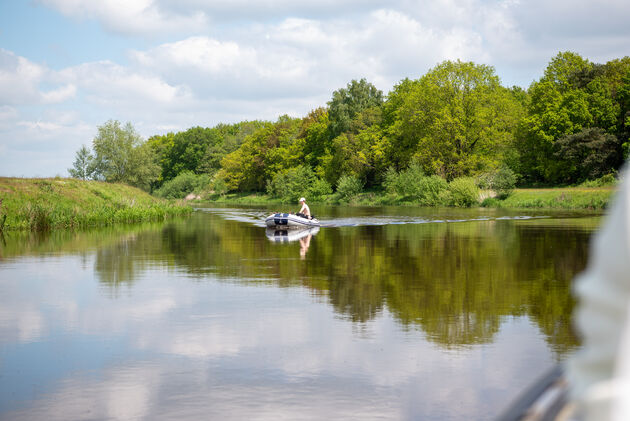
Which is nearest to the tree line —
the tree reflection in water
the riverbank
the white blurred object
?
the riverbank

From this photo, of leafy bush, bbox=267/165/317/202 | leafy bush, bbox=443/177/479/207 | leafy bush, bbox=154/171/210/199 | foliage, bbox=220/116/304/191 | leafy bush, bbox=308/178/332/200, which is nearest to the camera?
leafy bush, bbox=443/177/479/207

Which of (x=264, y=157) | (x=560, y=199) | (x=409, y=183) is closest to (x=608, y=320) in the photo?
(x=560, y=199)

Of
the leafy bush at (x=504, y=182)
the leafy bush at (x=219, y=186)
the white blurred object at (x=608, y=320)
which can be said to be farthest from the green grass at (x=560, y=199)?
the leafy bush at (x=219, y=186)

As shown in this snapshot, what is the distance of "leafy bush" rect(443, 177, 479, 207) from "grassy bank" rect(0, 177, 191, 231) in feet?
81.3

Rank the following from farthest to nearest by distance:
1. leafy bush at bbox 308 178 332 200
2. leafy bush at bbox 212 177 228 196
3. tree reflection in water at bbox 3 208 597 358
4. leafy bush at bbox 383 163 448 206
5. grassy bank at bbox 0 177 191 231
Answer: leafy bush at bbox 212 177 228 196, leafy bush at bbox 308 178 332 200, leafy bush at bbox 383 163 448 206, grassy bank at bbox 0 177 191 231, tree reflection in water at bbox 3 208 597 358

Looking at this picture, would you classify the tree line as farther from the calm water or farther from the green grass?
the calm water

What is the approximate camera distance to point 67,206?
35531 mm

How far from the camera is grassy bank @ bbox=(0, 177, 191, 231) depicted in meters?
31.0

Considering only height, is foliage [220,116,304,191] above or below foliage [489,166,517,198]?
above

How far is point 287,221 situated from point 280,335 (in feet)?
77.3

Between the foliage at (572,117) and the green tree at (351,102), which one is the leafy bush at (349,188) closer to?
the green tree at (351,102)

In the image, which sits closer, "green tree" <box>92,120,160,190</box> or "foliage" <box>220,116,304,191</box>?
"green tree" <box>92,120,160,190</box>

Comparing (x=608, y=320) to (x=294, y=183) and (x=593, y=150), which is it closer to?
→ (x=593, y=150)

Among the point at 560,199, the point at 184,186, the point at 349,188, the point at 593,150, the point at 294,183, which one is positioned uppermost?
the point at 593,150
